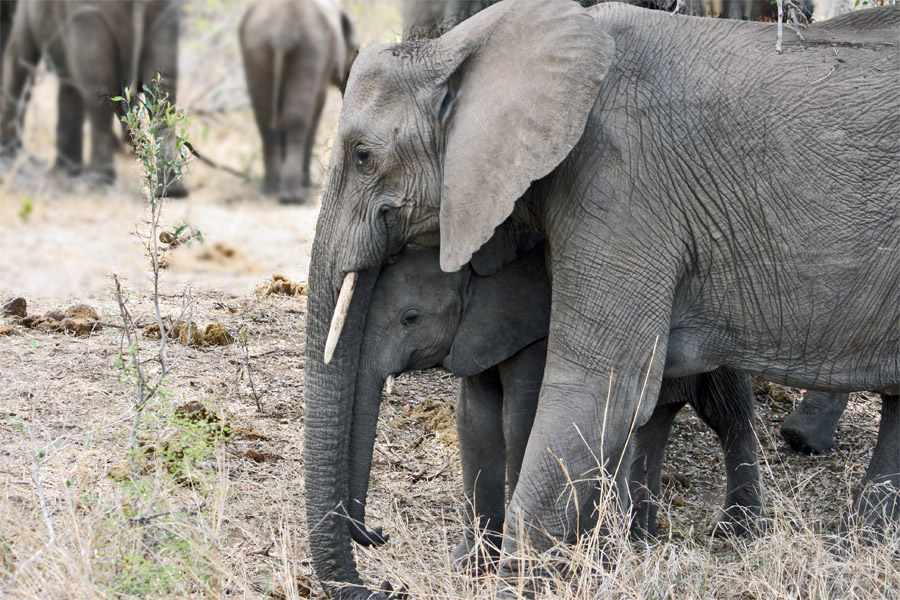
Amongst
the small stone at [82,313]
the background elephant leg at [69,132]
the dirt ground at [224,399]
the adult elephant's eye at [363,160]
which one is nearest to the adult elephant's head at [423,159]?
the adult elephant's eye at [363,160]

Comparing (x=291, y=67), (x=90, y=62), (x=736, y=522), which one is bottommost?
(x=736, y=522)

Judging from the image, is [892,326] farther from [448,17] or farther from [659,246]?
[448,17]

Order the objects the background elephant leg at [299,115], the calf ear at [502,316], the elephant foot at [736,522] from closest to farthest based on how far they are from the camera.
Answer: the calf ear at [502,316] < the elephant foot at [736,522] < the background elephant leg at [299,115]

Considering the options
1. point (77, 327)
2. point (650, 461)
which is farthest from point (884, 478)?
point (77, 327)

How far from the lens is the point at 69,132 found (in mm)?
6812

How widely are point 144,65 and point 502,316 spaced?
212 centimetres

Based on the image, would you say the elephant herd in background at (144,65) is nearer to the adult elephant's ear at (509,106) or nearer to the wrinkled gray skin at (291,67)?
the wrinkled gray skin at (291,67)

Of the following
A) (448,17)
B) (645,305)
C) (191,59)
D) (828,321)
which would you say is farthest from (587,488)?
(191,59)

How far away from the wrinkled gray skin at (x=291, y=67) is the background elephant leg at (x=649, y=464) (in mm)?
2272

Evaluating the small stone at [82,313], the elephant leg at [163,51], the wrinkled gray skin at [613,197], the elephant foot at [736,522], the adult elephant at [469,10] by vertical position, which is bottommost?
the elephant foot at [736,522]

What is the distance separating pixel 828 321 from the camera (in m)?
3.78

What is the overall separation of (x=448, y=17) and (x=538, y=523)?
2.82 metres

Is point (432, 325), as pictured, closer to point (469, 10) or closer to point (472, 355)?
point (472, 355)

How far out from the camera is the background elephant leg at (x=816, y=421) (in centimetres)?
544
